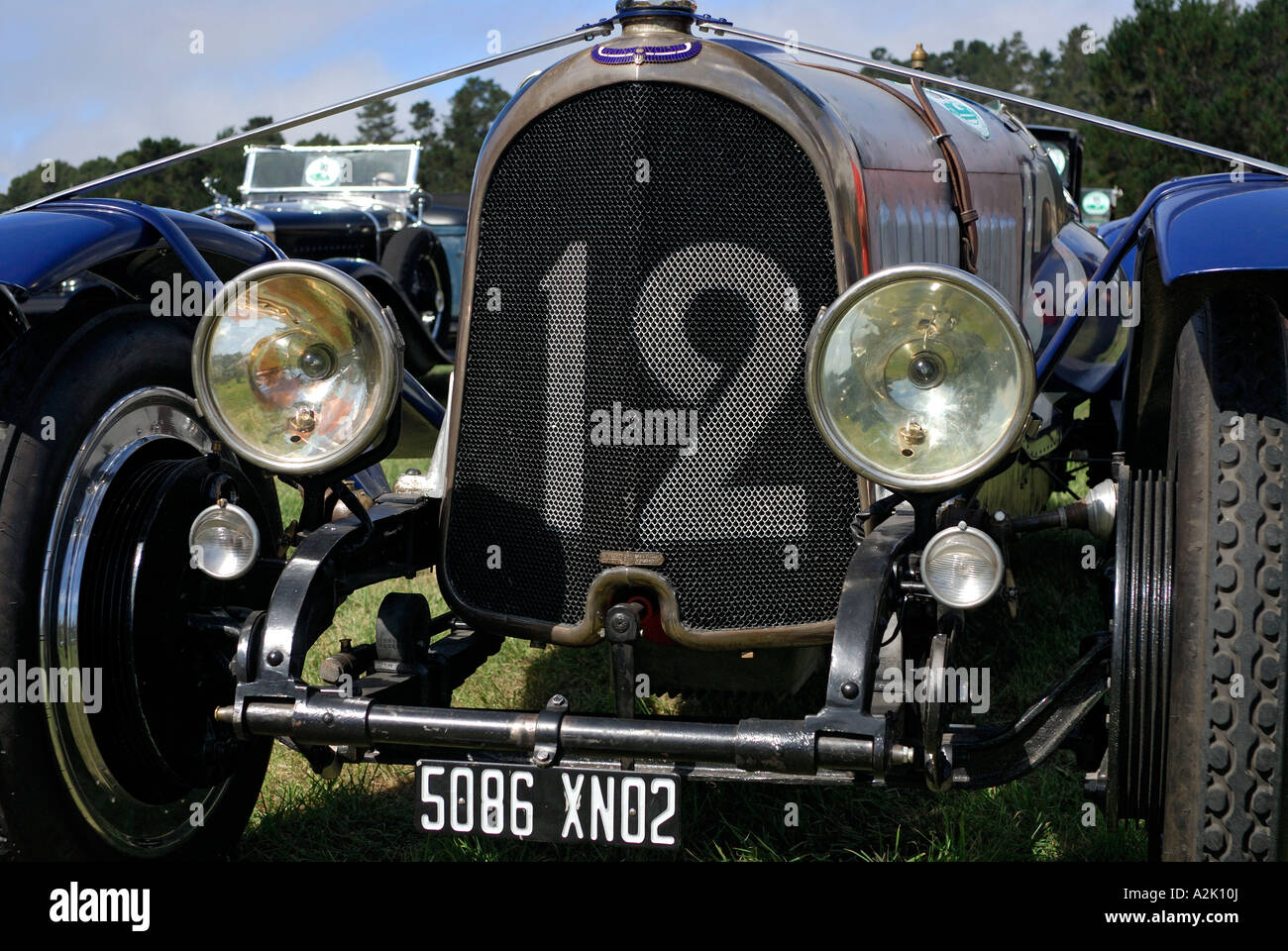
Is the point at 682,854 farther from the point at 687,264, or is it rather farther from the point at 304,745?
the point at 687,264

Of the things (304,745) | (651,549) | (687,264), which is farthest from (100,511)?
(687,264)

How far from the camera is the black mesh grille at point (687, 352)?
7.13 feet

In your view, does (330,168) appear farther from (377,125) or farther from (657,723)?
(377,125)

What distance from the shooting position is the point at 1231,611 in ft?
5.93

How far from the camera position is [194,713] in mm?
2369

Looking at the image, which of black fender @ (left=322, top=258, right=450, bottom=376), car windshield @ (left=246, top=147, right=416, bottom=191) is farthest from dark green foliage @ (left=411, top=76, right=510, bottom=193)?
black fender @ (left=322, top=258, right=450, bottom=376)

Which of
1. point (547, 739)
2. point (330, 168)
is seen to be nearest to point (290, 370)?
point (547, 739)

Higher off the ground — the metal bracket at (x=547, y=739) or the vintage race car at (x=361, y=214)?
the vintage race car at (x=361, y=214)

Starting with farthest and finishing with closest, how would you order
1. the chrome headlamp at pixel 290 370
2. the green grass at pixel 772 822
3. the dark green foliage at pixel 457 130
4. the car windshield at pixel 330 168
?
the dark green foliage at pixel 457 130 < the car windshield at pixel 330 168 < the green grass at pixel 772 822 < the chrome headlamp at pixel 290 370

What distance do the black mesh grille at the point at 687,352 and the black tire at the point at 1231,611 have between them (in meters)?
0.59

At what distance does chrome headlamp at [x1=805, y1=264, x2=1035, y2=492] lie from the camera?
6.25 ft

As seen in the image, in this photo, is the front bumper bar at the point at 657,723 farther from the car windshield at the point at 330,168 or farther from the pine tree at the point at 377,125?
the pine tree at the point at 377,125

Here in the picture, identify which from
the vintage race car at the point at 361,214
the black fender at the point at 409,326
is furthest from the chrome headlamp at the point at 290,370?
the vintage race car at the point at 361,214
